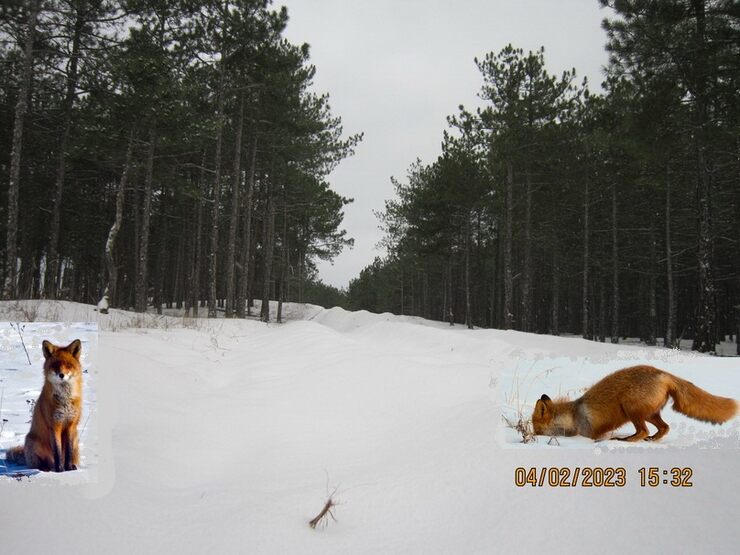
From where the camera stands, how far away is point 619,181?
2045 cm

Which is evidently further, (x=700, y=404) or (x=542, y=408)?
(x=542, y=408)

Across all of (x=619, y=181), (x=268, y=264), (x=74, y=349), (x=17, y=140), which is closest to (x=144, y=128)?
(x=17, y=140)

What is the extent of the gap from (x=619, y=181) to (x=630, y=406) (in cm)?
2287

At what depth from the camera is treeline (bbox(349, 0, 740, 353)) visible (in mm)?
10227

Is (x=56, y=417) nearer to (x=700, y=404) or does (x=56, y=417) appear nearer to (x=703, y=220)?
(x=700, y=404)

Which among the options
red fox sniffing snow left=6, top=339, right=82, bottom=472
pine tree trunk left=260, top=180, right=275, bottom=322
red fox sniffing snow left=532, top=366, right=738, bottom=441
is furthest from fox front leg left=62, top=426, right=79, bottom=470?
pine tree trunk left=260, top=180, right=275, bottom=322

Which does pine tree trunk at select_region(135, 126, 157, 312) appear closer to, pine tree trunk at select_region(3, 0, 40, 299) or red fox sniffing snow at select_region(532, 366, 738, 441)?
pine tree trunk at select_region(3, 0, 40, 299)

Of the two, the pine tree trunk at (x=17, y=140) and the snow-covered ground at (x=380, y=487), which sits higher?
the pine tree trunk at (x=17, y=140)

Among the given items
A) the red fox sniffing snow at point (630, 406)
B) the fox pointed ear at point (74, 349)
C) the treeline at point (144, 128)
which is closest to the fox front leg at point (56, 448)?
the fox pointed ear at point (74, 349)

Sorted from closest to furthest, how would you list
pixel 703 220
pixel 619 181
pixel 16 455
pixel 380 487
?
pixel 16 455
pixel 380 487
pixel 703 220
pixel 619 181

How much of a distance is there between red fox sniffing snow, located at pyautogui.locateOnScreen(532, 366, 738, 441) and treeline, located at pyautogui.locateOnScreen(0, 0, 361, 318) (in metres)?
13.0

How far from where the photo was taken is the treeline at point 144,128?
42.1ft

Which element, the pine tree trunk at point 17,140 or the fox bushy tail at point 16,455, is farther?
the pine tree trunk at point 17,140

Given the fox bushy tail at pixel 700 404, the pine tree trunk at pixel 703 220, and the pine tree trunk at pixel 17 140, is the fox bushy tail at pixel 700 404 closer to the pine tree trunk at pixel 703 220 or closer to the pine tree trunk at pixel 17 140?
the pine tree trunk at pixel 703 220
